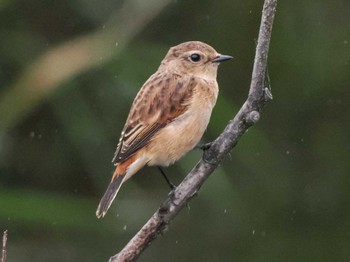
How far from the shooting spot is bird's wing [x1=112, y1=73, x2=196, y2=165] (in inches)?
272

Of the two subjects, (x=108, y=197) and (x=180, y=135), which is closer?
(x=108, y=197)

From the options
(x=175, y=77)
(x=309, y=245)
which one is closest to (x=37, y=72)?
(x=175, y=77)

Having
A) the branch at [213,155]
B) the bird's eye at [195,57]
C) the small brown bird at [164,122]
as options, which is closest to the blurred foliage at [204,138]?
the bird's eye at [195,57]

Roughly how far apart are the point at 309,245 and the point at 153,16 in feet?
6.42

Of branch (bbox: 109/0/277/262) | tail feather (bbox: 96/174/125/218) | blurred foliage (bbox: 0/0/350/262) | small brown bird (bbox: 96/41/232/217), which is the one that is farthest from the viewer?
blurred foliage (bbox: 0/0/350/262)

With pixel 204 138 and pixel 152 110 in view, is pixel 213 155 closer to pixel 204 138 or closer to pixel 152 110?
pixel 152 110

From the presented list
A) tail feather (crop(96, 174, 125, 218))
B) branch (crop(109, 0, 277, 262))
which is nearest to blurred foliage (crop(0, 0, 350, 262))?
tail feather (crop(96, 174, 125, 218))

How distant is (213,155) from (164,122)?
4.64ft

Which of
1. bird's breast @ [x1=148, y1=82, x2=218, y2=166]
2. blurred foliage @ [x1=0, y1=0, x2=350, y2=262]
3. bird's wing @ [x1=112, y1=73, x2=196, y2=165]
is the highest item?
bird's wing @ [x1=112, y1=73, x2=196, y2=165]

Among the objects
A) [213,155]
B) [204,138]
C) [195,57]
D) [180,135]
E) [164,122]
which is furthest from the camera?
[204,138]

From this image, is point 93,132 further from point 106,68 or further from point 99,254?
point 99,254

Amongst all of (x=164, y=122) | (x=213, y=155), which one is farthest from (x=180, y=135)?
(x=213, y=155)

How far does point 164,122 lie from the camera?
7062 millimetres

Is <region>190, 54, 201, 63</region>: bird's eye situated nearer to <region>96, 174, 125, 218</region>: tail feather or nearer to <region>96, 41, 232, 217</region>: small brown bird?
<region>96, 41, 232, 217</region>: small brown bird
